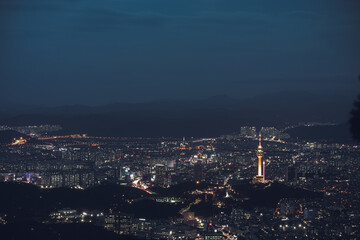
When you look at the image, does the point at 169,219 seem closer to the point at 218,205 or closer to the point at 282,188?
the point at 218,205

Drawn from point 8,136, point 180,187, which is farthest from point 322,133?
point 8,136

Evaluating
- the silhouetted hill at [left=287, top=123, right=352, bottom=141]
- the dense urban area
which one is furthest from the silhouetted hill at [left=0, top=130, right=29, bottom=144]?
the silhouetted hill at [left=287, top=123, right=352, bottom=141]

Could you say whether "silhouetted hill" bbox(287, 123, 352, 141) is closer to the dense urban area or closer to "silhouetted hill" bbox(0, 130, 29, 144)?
the dense urban area

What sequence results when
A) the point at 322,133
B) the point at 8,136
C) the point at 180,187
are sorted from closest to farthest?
the point at 180,187, the point at 322,133, the point at 8,136

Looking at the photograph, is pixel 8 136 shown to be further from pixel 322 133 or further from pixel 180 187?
pixel 322 133

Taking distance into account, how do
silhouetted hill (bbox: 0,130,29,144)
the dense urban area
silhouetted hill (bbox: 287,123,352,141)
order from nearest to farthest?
the dense urban area
silhouetted hill (bbox: 287,123,352,141)
silhouetted hill (bbox: 0,130,29,144)

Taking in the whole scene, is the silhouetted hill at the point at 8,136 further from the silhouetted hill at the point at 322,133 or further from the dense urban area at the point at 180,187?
the silhouetted hill at the point at 322,133

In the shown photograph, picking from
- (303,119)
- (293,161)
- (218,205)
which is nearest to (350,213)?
(218,205)

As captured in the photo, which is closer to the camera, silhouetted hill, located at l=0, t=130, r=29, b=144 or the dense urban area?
the dense urban area
